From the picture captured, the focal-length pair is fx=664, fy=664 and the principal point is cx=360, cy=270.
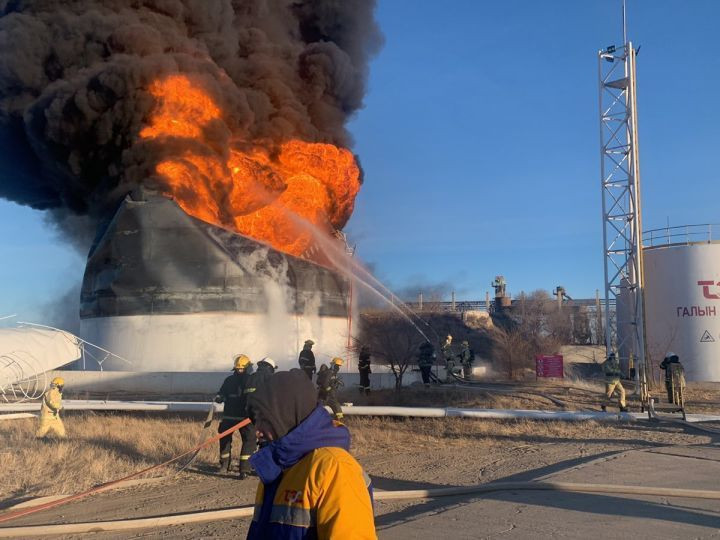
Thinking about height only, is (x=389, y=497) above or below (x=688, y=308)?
below

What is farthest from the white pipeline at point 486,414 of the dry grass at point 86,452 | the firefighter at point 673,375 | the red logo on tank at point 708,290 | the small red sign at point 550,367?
the small red sign at point 550,367

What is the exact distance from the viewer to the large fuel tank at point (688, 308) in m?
21.9

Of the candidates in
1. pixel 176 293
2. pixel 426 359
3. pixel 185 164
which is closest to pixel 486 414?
pixel 426 359

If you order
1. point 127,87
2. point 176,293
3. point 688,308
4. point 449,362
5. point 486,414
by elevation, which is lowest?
point 486,414

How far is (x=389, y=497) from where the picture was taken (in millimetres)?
6707

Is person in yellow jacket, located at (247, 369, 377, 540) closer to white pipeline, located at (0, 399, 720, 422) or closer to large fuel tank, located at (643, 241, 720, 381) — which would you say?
white pipeline, located at (0, 399, 720, 422)

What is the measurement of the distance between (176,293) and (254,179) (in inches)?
322

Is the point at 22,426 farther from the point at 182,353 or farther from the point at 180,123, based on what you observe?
the point at 180,123

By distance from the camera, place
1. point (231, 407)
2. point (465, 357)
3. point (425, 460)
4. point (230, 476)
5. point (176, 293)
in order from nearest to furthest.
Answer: point (230, 476) → point (231, 407) → point (425, 460) → point (465, 357) → point (176, 293)

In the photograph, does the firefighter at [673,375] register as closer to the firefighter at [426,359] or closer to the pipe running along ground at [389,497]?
the firefighter at [426,359]

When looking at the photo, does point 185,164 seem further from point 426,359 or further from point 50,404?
point 50,404

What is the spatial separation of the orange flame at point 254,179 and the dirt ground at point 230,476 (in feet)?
43.4

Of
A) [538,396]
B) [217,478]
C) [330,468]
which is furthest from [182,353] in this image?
[330,468]

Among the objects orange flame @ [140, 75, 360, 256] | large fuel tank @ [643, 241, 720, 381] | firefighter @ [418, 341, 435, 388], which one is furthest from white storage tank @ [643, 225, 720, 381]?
orange flame @ [140, 75, 360, 256]
